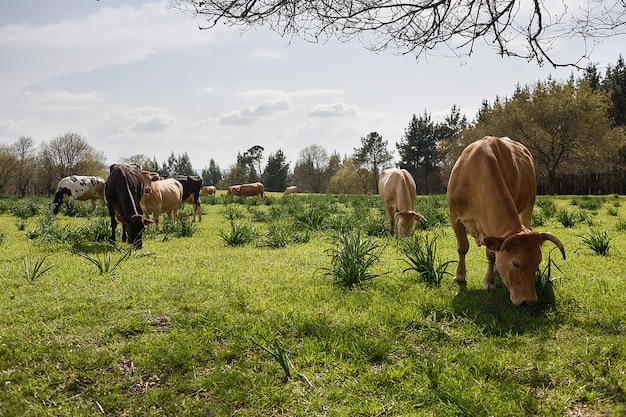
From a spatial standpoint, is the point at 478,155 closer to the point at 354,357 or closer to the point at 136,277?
the point at 354,357

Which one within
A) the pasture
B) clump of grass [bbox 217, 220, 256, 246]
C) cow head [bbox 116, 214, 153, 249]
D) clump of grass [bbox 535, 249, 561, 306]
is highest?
cow head [bbox 116, 214, 153, 249]

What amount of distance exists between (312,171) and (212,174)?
51634mm

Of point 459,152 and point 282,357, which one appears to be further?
point 459,152

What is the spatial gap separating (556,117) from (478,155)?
3246 centimetres

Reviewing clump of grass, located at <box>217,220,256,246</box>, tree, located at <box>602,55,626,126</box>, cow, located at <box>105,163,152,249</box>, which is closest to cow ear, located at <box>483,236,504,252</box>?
clump of grass, located at <box>217,220,256,246</box>

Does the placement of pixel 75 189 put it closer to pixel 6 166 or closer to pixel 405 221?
pixel 405 221

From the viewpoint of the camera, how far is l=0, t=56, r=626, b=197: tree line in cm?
3231

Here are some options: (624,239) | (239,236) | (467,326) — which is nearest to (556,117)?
(624,239)

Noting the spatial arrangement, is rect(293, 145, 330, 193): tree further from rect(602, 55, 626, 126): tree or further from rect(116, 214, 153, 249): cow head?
rect(116, 214, 153, 249): cow head

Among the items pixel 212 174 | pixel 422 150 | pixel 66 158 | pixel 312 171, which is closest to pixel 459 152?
pixel 422 150

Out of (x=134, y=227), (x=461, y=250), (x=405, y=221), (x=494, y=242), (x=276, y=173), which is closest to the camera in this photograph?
(x=494, y=242)

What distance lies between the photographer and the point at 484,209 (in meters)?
4.68

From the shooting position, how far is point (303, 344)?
3.58 m

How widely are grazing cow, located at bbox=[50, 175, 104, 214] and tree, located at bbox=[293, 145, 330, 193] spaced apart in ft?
200
